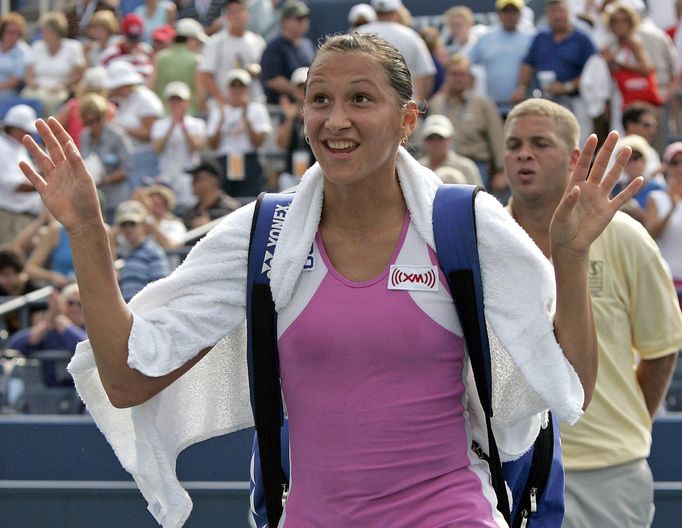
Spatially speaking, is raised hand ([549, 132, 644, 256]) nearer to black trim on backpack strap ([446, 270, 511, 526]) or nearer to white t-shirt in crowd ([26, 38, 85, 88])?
black trim on backpack strap ([446, 270, 511, 526])

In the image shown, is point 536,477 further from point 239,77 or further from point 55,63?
point 55,63

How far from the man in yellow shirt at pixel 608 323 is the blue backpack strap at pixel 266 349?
1651 mm

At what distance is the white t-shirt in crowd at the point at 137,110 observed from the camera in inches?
541

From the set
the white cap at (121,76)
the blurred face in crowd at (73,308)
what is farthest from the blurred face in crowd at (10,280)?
the white cap at (121,76)

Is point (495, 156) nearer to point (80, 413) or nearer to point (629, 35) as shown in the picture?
point (629, 35)

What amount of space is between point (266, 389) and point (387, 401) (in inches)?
14.3

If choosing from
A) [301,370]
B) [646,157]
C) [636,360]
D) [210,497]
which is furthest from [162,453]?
[646,157]

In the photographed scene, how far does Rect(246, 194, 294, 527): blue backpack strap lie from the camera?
3645 millimetres

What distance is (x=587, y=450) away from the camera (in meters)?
5.20

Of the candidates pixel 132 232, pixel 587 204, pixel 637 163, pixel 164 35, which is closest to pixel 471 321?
pixel 587 204

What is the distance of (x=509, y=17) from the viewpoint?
13.3 meters

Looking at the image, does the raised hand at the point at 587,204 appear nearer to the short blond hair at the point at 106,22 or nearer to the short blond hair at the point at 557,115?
the short blond hair at the point at 557,115

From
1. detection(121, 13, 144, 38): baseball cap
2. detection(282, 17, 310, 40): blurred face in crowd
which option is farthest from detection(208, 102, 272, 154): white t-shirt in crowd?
detection(121, 13, 144, 38): baseball cap

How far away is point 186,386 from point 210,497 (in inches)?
141
